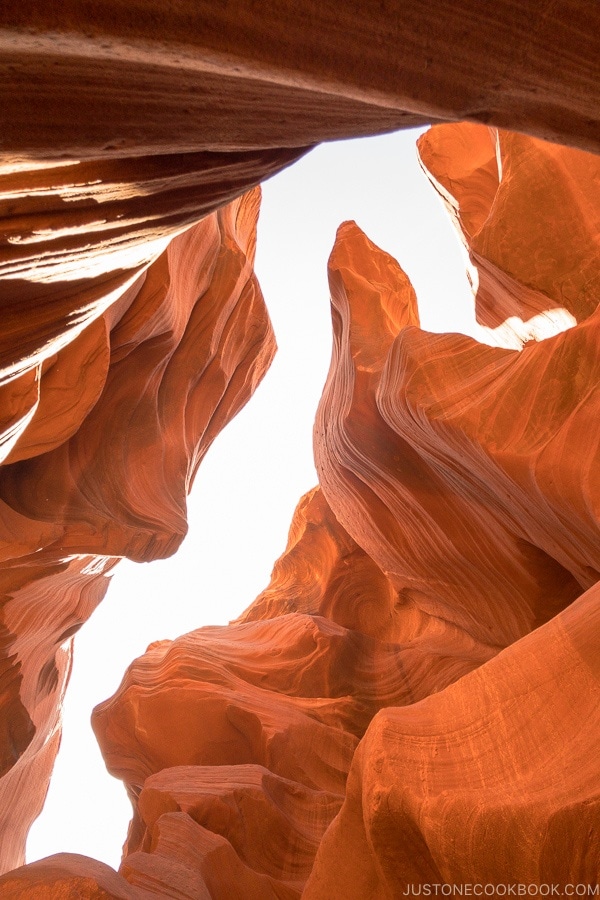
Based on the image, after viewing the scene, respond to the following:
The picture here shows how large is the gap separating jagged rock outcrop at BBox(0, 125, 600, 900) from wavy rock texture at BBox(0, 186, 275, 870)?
176 cm

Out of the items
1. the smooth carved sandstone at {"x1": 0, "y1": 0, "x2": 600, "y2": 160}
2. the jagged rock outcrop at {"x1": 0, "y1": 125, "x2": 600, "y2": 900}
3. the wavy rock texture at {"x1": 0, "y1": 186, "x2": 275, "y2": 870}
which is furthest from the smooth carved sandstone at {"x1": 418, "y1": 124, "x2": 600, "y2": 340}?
the smooth carved sandstone at {"x1": 0, "y1": 0, "x2": 600, "y2": 160}

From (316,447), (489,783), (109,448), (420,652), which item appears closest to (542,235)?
(316,447)

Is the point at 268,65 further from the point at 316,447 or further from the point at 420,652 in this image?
the point at 420,652

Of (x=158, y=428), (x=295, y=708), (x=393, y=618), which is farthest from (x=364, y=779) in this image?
(x=393, y=618)

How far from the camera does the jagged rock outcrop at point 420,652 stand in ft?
13.0

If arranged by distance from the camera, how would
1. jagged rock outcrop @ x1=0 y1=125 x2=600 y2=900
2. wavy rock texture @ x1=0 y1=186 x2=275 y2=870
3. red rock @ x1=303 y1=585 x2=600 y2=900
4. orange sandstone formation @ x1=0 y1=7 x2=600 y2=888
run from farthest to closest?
1. wavy rock texture @ x1=0 y1=186 x2=275 y2=870
2. jagged rock outcrop @ x1=0 y1=125 x2=600 y2=900
3. red rock @ x1=303 y1=585 x2=600 y2=900
4. orange sandstone formation @ x1=0 y1=7 x2=600 y2=888

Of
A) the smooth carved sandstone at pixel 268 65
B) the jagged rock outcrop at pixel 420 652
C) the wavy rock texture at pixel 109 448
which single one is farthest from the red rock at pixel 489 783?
the wavy rock texture at pixel 109 448

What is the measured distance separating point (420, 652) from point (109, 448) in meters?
5.79

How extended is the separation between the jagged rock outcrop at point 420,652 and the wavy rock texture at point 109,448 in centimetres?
176

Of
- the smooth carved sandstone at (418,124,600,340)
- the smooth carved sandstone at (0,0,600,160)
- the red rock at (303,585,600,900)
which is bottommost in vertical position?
the red rock at (303,585,600,900)

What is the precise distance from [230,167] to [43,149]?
1297 mm

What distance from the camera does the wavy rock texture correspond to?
26.1 feet

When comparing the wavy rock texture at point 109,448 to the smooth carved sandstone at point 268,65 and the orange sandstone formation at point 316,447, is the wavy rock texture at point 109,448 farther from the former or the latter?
the smooth carved sandstone at point 268,65

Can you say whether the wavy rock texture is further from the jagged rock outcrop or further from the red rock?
the red rock
